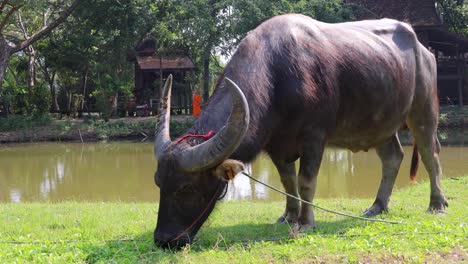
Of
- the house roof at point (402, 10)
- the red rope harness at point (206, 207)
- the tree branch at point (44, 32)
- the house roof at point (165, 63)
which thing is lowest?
the red rope harness at point (206, 207)

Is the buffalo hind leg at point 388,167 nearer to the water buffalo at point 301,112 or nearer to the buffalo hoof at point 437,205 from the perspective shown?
the water buffalo at point 301,112

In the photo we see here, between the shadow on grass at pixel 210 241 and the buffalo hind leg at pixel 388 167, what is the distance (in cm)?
84

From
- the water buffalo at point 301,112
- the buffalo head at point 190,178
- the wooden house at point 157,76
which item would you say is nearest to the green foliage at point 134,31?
the wooden house at point 157,76

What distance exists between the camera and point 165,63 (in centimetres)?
2711

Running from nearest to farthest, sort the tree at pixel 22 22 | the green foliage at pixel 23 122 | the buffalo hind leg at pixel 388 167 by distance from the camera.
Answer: the buffalo hind leg at pixel 388 167 < the tree at pixel 22 22 < the green foliage at pixel 23 122

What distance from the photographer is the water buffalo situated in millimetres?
3910

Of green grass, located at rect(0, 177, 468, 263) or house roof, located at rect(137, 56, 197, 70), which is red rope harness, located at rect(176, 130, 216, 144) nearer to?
green grass, located at rect(0, 177, 468, 263)

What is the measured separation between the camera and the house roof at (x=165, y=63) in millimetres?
26058

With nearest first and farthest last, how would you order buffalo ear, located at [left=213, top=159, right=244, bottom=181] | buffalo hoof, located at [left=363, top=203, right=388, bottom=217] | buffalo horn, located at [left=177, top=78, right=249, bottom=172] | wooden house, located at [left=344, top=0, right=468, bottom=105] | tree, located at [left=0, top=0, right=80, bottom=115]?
1. buffalo horn, located at [left=177, top=78, right=249, bottom=172]
2. buffalo ear, located at [left=213, top=159, right=244, bottom=181]
3. buffalo hoof, located at [left=363, top=203, right=388, bottom=217]
4. tree, located at [left=0, top=0, right=80, bottom=115]
5. wooden house, located at [left=344, top=0, right=468, bottom=105]

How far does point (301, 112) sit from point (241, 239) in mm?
1244

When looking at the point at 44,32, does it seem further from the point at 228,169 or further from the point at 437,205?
the point at 228,169

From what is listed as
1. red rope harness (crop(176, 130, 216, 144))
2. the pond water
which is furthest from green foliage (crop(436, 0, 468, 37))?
red rope harness (crop(176, 130, 216, 144))

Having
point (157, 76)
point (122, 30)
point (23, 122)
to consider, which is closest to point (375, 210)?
point (122, 30)

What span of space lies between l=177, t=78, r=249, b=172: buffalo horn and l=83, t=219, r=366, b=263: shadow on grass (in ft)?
2.32
